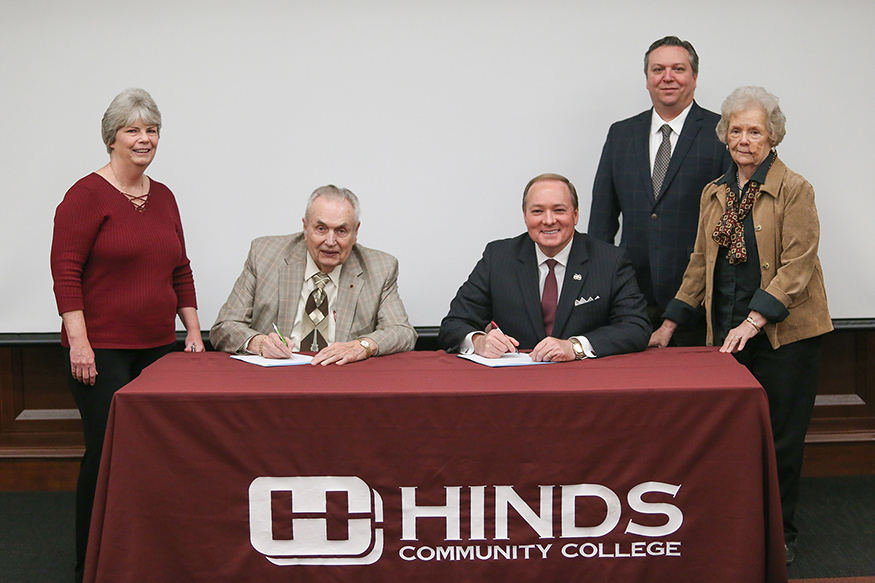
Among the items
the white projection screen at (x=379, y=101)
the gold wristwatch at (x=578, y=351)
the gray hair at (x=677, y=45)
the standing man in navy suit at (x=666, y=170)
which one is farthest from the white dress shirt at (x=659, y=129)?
the gold wristwatch at (x=578, y=351)

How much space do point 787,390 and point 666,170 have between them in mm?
912

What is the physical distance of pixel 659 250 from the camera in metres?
2.89

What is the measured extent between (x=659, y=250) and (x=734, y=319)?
0.45 metres

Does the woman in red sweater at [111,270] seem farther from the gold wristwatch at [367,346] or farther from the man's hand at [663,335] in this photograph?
the man's hand at [663,335]

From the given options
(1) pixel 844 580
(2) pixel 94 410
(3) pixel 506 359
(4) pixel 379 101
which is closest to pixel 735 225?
(3) pixel 506 359

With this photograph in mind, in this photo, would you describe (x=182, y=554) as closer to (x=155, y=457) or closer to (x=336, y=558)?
(x=155, y=457)

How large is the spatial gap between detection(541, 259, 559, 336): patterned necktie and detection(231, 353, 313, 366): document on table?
0.78 meters

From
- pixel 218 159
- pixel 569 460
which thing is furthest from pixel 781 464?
pixel 218 159

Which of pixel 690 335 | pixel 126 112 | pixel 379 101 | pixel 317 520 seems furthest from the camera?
pixel 379 101

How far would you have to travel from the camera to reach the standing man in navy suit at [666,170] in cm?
285

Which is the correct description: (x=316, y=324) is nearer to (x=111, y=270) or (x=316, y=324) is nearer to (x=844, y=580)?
(x=111, y=270)

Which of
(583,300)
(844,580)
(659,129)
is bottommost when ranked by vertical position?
(844,580)

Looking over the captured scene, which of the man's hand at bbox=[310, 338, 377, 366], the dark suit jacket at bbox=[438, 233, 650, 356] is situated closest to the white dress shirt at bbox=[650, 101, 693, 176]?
the dark suit jacket at bbox=[438, 233, 650, 356]

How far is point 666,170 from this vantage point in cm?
289
